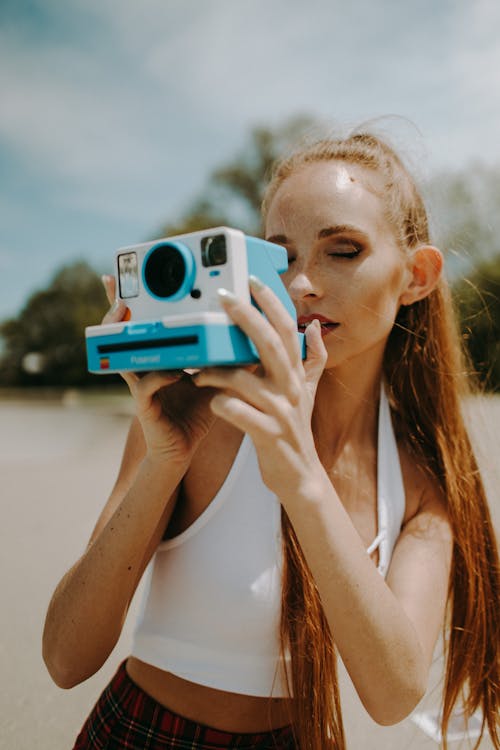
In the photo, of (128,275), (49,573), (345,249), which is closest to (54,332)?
(49,573)

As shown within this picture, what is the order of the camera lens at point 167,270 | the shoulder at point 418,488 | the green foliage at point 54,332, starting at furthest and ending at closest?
the green foliage at point 54,332 < the shoulder at point 418,488 < the camera lens at point 167,270

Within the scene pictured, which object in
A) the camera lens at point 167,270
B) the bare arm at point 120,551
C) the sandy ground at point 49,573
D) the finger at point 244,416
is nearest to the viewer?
the finger at point 244,416

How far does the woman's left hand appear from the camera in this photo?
1.00m

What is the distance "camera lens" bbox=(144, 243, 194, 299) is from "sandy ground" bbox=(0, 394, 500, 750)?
1.33 m

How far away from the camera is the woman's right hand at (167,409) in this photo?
117 cm

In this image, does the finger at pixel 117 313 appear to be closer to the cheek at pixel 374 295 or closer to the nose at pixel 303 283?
the nose at pixel 303 283

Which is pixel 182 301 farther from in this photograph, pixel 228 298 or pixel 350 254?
pixel 350 254

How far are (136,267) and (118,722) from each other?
1.12 meters

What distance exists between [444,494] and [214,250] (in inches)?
44.0

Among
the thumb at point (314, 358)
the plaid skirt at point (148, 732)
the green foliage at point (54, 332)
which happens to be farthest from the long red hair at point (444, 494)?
the green foliage at point (54, 332)

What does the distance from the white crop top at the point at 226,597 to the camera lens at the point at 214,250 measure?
0.64 m

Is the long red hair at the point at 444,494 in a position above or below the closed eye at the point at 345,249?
below

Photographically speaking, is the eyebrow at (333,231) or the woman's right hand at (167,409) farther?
the eyebrow at (333,231)

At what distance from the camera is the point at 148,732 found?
1.49 m
